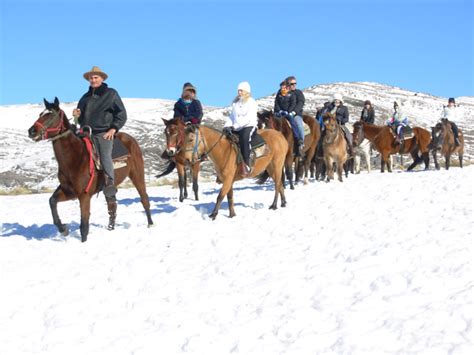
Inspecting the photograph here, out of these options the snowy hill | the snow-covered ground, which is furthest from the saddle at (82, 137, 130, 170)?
the snowy hill

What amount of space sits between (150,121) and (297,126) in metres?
47.3

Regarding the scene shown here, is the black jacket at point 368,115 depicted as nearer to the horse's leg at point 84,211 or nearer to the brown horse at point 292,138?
the brown horse at point 292,138

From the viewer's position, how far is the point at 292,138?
49.7ft

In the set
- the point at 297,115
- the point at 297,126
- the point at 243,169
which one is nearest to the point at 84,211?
the point at 243,169

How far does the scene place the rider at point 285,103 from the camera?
1515 centimetres

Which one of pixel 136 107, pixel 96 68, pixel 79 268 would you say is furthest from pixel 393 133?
pixel 136 107

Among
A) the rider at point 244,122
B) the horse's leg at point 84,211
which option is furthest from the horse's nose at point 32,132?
the rider at point 244,122

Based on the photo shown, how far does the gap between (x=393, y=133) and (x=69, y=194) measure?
16.7 metres

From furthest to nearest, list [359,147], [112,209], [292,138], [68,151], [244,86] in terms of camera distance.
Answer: [359,147] < [292,138] < [244,86] < [112,209] < [68,151]

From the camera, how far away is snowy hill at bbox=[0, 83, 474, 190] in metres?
39.3

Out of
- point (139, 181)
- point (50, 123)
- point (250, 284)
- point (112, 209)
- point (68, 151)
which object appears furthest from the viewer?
point (139, 181)

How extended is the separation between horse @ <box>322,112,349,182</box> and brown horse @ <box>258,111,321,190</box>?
0.37 m

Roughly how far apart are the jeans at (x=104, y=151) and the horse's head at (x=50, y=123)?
0.59 metres

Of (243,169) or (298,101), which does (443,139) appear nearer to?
(298,101)
